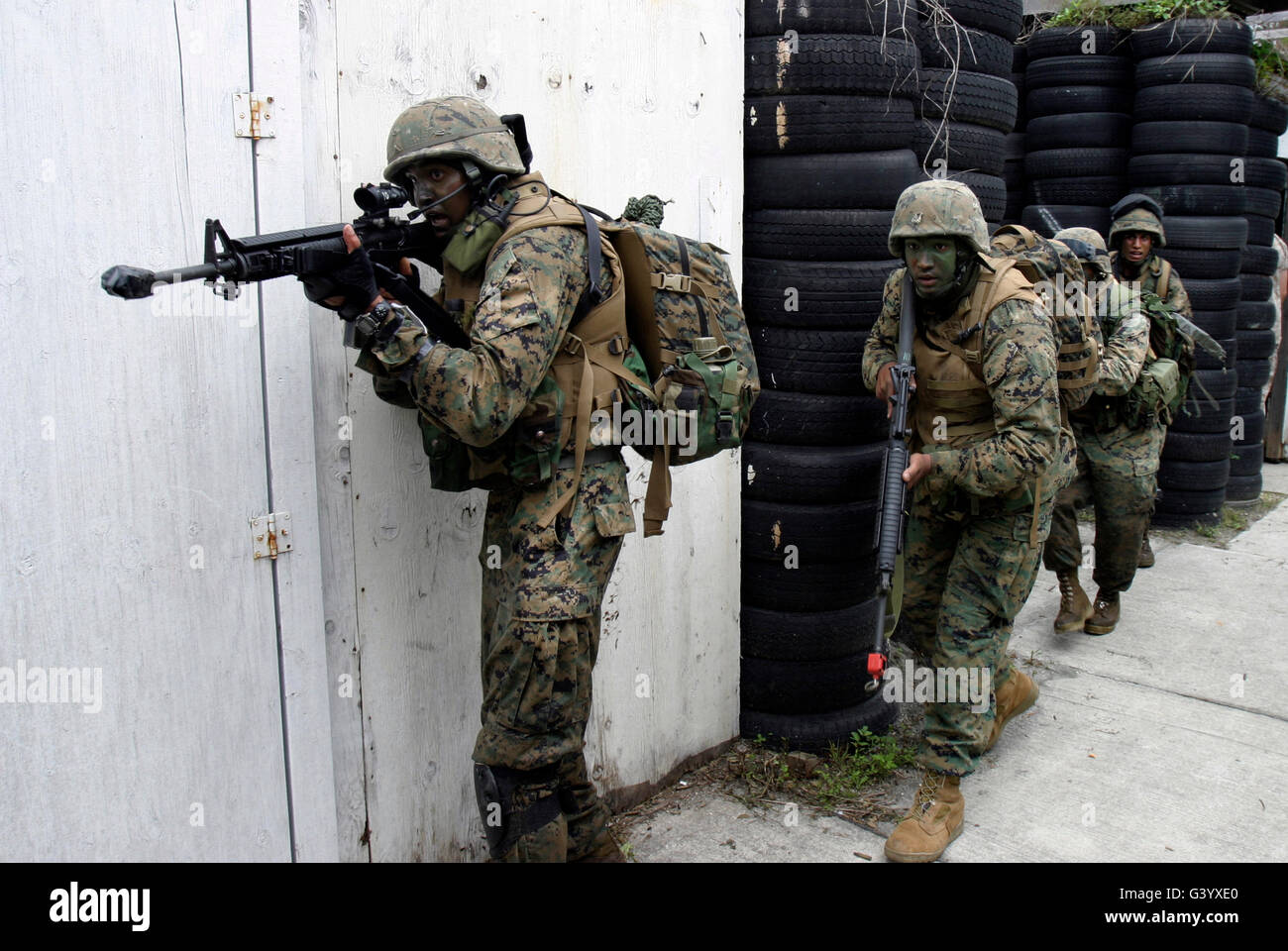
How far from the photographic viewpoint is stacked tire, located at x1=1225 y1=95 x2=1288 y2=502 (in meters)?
7.75

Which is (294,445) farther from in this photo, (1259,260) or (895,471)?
(1259,260)

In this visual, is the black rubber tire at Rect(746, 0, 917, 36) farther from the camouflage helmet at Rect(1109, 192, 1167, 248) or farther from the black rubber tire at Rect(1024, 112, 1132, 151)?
the black rubber tire at Rect(1024, 112, 1132, 151)

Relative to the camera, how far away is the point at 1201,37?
711cm

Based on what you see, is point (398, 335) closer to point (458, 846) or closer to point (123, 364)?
point (123, 364)

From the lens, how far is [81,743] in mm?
2412

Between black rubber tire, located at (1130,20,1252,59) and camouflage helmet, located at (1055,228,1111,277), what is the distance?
119 inches

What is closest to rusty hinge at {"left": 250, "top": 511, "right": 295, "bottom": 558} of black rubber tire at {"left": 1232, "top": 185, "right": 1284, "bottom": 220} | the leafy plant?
the leafy plant

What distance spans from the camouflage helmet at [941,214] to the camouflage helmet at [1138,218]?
2.81 m

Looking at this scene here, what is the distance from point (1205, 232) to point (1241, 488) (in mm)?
2174

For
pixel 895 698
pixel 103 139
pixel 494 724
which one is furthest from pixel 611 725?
pixel 103 139

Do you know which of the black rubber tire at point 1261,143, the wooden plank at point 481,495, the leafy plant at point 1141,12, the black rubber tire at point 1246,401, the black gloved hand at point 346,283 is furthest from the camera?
the black rubber tire at point 1246,401

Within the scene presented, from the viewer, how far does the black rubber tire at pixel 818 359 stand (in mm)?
4098

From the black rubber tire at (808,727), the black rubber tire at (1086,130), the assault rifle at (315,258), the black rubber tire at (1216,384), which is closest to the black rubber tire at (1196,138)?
A: the black rubber tire at (1086,130)

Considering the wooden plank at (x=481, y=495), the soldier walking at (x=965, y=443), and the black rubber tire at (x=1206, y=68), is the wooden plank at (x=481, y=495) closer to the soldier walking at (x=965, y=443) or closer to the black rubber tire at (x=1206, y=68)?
the soldier walking at (x=965, y=443)
